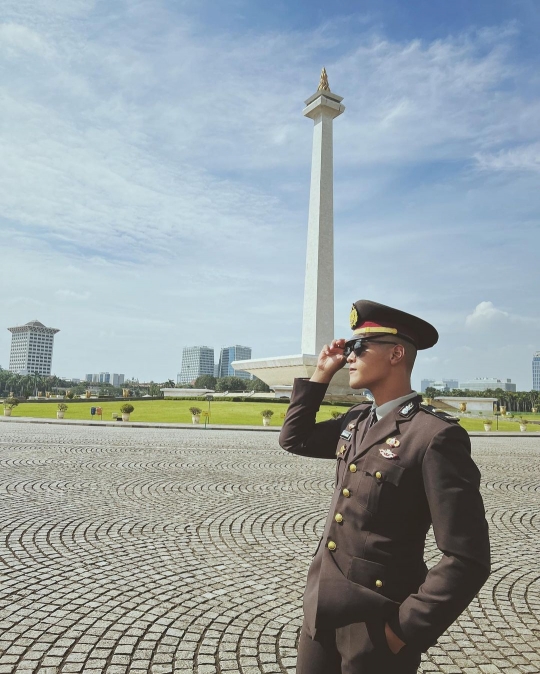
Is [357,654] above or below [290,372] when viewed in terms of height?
below

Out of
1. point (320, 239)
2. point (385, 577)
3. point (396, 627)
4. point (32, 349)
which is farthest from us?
point (32, 349)

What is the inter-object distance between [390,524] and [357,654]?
0.47 metres

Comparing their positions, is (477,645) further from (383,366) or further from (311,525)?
(311,525)

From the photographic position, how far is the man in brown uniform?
189 cm

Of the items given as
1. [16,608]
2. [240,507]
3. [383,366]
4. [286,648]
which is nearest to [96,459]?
[240,507]

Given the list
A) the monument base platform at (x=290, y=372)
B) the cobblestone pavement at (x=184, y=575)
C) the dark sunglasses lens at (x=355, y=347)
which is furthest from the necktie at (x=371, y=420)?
the monument base platform at (x=290, y=372)

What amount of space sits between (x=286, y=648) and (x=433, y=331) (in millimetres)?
2800

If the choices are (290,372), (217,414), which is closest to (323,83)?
(290,372)

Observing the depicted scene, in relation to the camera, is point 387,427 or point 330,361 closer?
point 387,427

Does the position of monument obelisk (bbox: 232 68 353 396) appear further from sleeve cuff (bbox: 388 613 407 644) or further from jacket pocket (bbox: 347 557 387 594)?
sleeve cuff (bbox: 388 613 407 644)

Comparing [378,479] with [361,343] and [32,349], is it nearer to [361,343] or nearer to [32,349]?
[361,343]

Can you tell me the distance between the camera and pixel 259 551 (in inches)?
246

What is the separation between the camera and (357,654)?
1.99m

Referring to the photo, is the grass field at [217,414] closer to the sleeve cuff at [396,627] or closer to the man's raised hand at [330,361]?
the man's raised hand at [330,361]
